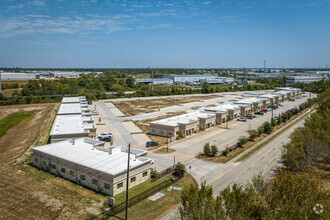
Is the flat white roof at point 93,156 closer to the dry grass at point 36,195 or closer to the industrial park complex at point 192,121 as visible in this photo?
the dry grass at point 36,195

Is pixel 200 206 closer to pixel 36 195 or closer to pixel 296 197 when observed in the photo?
pixel 296 197

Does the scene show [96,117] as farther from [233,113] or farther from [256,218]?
[256,218]

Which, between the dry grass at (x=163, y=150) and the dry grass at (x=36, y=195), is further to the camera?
the dry grass at (x=163, y=150)

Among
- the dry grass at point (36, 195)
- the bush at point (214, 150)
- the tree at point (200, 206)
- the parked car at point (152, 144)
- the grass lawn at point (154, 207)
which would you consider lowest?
the grass lawn at point (154, 207)

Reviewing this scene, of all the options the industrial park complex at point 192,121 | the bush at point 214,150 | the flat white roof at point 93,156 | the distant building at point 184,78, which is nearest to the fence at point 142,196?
the flat white roof at point 93,156

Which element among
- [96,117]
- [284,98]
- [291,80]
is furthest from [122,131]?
[291,80]

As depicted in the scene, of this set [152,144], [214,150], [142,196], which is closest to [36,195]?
[142,196]

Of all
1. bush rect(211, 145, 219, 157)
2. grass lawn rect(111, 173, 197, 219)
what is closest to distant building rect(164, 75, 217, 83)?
bush rect(211, 145, 219, 157)

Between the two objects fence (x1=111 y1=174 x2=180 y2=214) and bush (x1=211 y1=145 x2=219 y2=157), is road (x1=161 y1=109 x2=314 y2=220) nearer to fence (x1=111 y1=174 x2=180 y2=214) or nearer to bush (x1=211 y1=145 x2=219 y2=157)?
bush (x1=211 y1=145 x2=219 y2=157)
